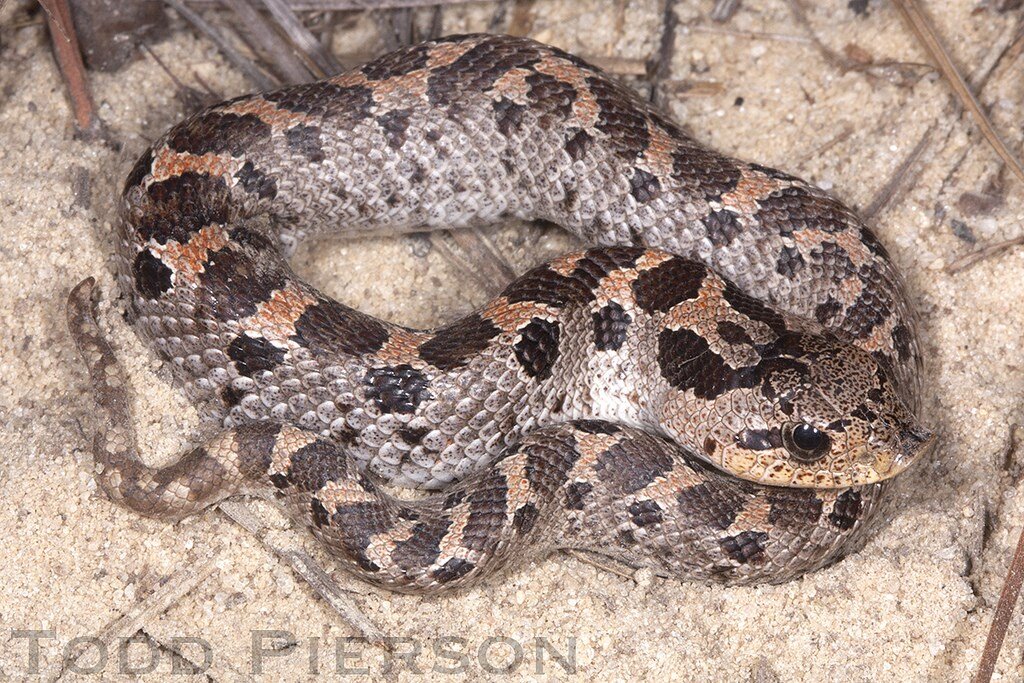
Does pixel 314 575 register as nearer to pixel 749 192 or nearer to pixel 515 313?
pixel 515 313

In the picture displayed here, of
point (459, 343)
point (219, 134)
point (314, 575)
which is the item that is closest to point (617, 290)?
point (459, 343)

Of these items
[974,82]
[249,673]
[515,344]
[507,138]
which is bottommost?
[249,673]

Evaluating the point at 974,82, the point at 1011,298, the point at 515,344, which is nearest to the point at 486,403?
the point at 515,344

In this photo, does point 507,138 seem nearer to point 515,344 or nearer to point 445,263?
point 445,263

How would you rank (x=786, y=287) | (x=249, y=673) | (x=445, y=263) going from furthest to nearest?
(x=445, y=263), (x=786, y=287), (x=249, y=673)

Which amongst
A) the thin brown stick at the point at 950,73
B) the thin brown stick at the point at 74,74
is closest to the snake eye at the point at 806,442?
the thin brown stick at the point at 950,73

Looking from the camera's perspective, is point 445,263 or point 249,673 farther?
point 445,263
